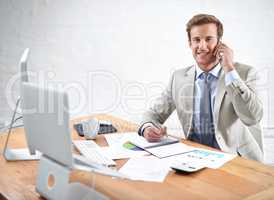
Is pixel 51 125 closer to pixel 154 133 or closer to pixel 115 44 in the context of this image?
pixel 154 133

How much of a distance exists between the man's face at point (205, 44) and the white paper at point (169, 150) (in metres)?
0.64

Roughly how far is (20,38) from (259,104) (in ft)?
5.24

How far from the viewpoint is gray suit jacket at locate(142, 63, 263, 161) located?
1887 millimetres

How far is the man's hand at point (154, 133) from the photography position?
1779 millimetres

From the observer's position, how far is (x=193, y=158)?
1.54m

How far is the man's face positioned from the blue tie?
0.23 feet

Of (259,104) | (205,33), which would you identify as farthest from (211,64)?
(259,104)

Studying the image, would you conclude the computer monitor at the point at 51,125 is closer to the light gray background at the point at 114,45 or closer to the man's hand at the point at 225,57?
the man's hand at the point at 225,57

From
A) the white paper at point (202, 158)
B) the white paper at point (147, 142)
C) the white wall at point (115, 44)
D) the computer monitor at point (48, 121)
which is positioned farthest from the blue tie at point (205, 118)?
the computer monitor at point (48, 121)

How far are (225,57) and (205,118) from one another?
37 cm

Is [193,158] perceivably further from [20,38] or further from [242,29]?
[242,29]

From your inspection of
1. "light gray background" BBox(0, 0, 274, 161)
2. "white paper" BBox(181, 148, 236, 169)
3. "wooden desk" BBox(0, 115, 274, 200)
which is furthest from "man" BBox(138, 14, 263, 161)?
"light gray background" BBox(0, 0, 274, 161)

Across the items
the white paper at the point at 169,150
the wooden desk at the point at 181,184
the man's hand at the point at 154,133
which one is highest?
the man's hand at the point at 154,133

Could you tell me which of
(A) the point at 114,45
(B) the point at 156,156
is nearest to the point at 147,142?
(B) the point at 156,156
